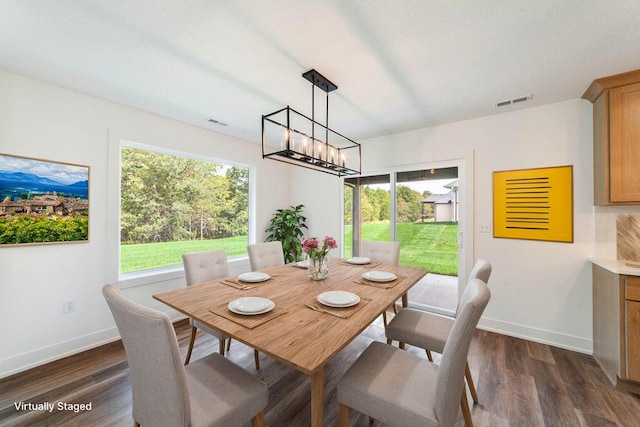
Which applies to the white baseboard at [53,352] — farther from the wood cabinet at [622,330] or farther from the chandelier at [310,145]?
the wood cabinet at [622,330]

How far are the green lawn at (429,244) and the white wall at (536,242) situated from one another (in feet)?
1.20

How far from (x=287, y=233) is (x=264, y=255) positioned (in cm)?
139

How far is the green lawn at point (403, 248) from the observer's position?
309cm

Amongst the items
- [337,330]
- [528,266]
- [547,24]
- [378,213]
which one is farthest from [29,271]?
[528,266]

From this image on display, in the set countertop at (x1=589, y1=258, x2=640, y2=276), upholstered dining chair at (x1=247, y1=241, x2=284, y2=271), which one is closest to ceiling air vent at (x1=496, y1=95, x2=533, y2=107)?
countertop at (x1=589, y1=258, x2=640, y2=276)

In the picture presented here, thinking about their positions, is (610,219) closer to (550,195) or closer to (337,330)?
(550,195)

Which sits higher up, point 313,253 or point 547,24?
point 547,24

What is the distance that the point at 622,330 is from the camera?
194cm

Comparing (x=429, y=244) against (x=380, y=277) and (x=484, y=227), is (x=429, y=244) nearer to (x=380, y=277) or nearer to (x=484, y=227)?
(x=484, y=227)

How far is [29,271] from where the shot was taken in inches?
88.1

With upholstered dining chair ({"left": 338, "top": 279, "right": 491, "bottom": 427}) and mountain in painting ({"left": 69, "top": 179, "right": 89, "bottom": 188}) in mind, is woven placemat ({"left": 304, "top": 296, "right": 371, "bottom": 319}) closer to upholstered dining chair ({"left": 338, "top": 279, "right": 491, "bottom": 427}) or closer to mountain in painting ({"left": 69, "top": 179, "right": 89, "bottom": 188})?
upholstered dining chair ({"left": 338, "top": 279, "right": 491, "bottom": 427})

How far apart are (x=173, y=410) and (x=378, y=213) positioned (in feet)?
11.3

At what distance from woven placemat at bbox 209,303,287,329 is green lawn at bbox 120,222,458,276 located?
221cm

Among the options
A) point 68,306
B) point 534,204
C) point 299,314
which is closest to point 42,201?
point 68,306
